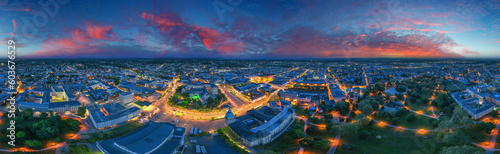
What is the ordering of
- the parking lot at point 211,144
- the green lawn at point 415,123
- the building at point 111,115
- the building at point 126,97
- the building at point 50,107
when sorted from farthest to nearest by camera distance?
the building at point 126,97, the building at point 50,107, the green lawn at point 415,123, the building at point 111,115, the parking lot at point 211,144

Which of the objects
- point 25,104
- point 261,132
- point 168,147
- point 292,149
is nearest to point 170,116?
point 168,147

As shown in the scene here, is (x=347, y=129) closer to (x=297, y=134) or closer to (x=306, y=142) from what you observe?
(x=306, y=142)

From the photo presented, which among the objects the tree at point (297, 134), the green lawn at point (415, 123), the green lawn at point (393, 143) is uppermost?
the green lawn at point (415, 123)

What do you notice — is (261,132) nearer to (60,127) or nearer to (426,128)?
(426,128)

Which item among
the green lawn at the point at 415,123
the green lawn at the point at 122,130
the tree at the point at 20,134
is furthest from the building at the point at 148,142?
the green lawn at the point at 415,123

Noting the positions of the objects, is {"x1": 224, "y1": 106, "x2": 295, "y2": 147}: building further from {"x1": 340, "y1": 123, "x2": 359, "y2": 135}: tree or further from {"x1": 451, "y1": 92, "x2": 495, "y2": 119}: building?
{"x1": 451, "y1": 92, "x2": 495, "y2": 119}: building

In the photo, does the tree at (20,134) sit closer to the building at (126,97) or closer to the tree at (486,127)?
the building at (126,97)
